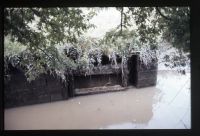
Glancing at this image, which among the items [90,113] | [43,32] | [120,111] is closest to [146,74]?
[120,111]

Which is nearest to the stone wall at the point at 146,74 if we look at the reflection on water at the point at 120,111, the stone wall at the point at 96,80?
the reflection on water at the point at 120,111

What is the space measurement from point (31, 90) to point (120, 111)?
0.75 meters

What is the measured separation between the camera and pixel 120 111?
8.50ft

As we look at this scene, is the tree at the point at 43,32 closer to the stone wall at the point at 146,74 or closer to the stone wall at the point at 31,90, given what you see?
the stone wall at the point at 31,90

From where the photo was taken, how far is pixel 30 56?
2.56m

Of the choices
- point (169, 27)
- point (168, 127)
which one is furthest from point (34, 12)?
point (168, 127)

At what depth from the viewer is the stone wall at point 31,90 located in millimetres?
2547

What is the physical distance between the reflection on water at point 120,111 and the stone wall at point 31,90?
0.05 m

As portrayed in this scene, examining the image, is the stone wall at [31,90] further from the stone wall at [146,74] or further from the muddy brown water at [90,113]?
the stone wall at [146,74]

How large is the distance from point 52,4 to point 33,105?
84 centimetres

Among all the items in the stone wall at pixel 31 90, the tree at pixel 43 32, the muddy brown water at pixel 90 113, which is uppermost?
the tree at pixel 43 32

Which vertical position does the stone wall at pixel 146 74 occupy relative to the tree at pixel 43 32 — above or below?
below

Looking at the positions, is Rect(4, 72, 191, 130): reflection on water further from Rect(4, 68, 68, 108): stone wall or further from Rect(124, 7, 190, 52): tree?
Rect(124, 7, 190, 52): tree
